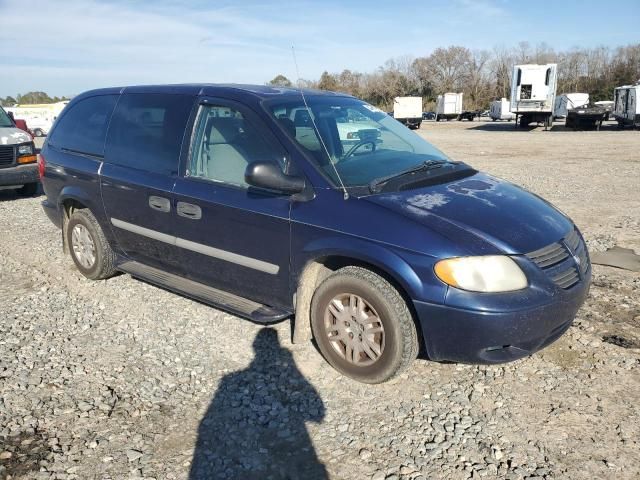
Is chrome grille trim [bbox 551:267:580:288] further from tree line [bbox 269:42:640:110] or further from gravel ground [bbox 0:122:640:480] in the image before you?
tree line [bbox 269:42:640:110]

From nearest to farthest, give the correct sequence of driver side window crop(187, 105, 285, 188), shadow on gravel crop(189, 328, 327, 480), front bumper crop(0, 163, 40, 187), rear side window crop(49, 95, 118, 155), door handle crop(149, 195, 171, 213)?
1. shadow on gravel crop(189, 328, 327, 480)
2. driver side window crop(187, 105, 285, 188)
3. door handle crop(149, 195, 171, 213)
4. rear side window crop(49, 95, 118, 155)
5. front bumper crop(0, 163, 40, 187)

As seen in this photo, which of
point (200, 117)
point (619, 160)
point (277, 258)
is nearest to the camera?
point (277, 258)

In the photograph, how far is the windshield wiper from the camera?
347 cm

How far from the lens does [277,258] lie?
362 cm

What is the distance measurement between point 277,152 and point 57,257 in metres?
3.91

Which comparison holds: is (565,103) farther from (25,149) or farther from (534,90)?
(25,149)

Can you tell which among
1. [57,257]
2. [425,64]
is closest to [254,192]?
[57,257]

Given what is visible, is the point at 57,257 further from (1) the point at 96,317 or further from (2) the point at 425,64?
(2) the point at 425,64

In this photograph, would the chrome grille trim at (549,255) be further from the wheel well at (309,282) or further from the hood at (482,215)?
the wheel well at (309,282)

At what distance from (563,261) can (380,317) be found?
1.18 meters

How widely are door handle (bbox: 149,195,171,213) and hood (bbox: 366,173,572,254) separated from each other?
5.59 feet

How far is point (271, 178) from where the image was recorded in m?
3.38

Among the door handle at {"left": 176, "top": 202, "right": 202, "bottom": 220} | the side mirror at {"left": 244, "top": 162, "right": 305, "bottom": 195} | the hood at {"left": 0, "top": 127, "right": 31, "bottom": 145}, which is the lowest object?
the door handle at {"left": 176, "top": 202, "right": 202, "bottom": 220}

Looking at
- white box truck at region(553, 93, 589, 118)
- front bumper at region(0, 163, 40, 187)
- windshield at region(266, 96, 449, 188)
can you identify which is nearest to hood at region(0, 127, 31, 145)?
front bumper at region(0, 163, 40, 187)
